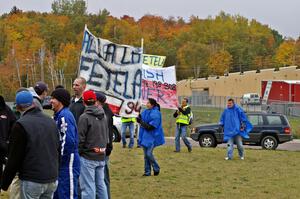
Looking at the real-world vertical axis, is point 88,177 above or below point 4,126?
below

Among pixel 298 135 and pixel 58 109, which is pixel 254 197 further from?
pixel 298 135

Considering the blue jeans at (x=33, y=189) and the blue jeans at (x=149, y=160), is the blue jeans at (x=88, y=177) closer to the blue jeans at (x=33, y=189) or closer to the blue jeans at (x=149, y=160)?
the blue jeans at (x=33, y=189)

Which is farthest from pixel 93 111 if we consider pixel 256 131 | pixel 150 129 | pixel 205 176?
pixel 256 131

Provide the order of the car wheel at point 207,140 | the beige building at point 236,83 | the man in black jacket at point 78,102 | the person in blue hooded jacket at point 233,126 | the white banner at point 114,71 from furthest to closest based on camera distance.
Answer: the beige building at point 236,83
the car wheel at point 207,140
the person in blue hooded jacket at point 233,126
the white banner at point 114,71
the man in black jacket at point 78,102

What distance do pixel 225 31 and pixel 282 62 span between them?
911 inches

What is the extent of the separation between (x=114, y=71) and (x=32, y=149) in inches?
215

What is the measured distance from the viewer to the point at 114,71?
38.8ft

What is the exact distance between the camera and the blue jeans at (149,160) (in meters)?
13.9

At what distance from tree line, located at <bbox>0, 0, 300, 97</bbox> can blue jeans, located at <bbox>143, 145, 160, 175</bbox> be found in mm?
63369

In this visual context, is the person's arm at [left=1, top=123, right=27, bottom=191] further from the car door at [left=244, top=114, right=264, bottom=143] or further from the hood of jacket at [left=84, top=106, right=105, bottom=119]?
the car door at [left=244, top=114, right=264, bottom=143]

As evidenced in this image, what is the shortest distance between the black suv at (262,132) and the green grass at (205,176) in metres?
4.21

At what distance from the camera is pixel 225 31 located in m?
138

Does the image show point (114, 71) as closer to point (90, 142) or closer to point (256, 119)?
point (90, 142)

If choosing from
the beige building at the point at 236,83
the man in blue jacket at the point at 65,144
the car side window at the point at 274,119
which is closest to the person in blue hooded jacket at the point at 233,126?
the car side window at the point at 274,119
